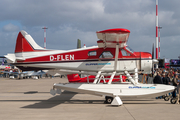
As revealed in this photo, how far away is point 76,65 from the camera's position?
34.4 feet

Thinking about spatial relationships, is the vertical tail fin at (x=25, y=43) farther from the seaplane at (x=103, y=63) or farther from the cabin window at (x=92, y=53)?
the cabin window at (x=92, y=53)

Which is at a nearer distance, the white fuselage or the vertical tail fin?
the white fuselage

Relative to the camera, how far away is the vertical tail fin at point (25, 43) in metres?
11.6

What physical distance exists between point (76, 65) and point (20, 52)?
3537 mm

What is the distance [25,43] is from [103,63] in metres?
4.89

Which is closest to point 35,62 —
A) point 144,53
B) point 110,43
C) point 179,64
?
point 110,43

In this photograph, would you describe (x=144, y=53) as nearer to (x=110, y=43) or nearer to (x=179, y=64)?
(x=110, y=43)

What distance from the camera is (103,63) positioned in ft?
33.7

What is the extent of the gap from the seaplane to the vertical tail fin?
6 cm

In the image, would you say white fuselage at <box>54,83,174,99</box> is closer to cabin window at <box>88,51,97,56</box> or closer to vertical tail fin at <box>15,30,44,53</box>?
cabin window at <box>88,51,97,56</box>

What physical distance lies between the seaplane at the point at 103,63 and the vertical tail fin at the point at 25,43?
0.06 meters

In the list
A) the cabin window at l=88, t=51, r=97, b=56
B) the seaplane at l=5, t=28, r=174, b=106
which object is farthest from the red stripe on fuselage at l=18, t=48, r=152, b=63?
the cabin window at l=88, t=51, r=97, b=56

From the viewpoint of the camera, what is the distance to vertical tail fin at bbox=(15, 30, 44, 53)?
38.1 ft

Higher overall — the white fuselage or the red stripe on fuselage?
the red stripe on fuselage
